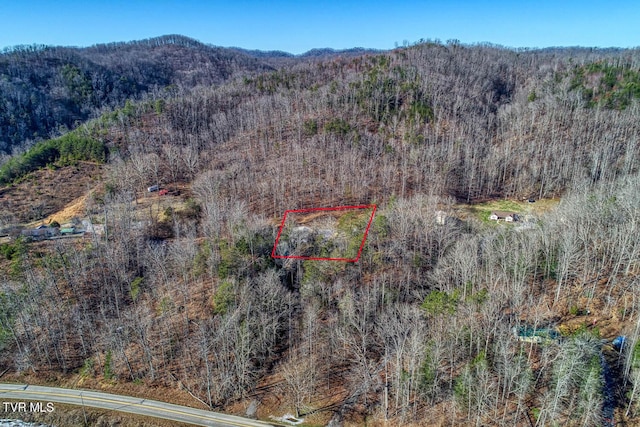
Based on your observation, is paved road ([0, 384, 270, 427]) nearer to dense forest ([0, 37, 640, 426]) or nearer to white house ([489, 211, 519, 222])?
dense forest ([0, 37, 640, 426])

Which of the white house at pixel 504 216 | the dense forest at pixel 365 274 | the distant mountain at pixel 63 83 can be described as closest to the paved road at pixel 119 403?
the dense forest at pixel 365 274

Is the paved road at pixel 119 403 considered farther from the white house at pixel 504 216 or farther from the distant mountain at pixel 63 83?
the distant mountain at pixel 63 83

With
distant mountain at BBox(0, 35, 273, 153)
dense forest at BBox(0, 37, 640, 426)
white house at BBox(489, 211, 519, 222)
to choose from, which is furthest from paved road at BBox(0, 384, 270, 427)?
distant mountain at BBox(0, 35, 273, 153)

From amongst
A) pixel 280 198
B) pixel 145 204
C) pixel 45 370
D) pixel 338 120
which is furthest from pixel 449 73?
pixel 45 370

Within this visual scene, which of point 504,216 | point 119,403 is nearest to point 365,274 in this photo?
point 119,403

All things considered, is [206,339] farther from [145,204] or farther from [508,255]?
[145,204]
